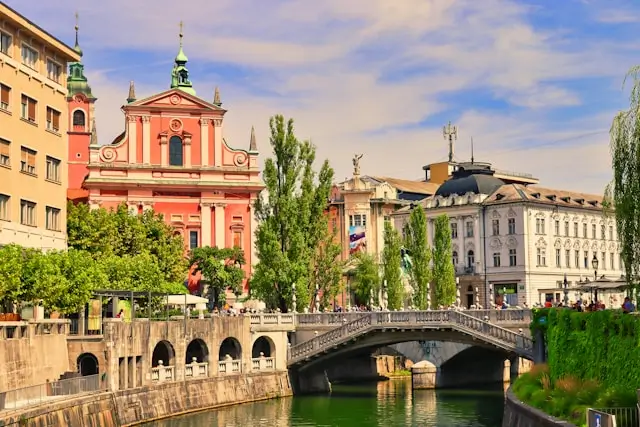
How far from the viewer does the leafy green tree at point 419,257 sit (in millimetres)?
84562

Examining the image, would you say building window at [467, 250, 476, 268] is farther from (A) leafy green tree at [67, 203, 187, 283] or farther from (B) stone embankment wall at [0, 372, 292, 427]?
(B) stone embankment wall at [0, 372, 292, 427]

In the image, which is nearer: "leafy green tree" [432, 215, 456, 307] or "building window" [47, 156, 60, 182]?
"building window" [47, 156, 60, 182]

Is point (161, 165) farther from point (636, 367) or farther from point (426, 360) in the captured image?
point (636, 367)

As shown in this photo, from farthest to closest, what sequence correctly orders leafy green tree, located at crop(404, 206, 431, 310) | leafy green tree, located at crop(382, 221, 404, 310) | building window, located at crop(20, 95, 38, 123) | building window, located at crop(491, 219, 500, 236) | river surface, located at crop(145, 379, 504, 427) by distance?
building window, located at crop(491, 219, 500, 236), leafy green tree, located at crop(382, 221, 404, 310), leafy green tree, located at crop(404, 206, 431, 310), building window, located at crop(20, 95, 38, 123), river surface, located at crop(145, 379, 504, 427)

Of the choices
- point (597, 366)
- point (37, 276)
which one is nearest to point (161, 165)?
point (37, 276)

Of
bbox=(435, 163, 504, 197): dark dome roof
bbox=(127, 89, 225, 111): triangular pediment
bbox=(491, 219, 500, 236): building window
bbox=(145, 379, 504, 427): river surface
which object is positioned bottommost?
bbox=(145, 379, 504, 427): river surface

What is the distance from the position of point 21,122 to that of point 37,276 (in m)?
10.7

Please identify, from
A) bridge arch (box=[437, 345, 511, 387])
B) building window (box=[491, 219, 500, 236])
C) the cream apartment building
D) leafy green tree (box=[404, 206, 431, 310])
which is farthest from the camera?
building window (box=[491, 219, 500, 236])

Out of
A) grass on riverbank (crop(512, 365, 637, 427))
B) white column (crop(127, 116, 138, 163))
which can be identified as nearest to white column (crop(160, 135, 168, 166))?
white column (crop(127, 116, 138, 163))

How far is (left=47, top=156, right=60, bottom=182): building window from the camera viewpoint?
60.8 m

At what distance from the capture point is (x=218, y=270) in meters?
85.7

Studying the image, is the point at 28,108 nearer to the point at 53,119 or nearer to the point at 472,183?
the point at 53,119

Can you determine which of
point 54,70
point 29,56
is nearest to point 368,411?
point 54,70

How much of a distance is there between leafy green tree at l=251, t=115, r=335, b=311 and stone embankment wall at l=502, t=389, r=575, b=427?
28153 millimetres
